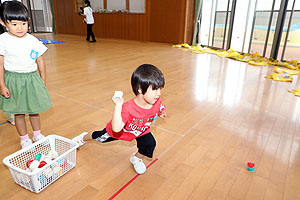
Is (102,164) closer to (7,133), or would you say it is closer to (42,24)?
(7,133)

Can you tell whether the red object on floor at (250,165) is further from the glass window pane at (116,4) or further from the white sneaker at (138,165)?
the glass window pane at (116,4)

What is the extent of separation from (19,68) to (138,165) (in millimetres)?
959

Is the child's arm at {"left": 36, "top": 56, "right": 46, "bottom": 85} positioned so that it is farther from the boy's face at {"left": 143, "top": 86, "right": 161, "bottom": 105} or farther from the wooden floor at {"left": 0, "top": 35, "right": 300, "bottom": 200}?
the boy's face at {"left": 143, "top": 86, "right": 161, "bottom": 105}

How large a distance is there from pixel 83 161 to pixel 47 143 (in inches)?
10.5

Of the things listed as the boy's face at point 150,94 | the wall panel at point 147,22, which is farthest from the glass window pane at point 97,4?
the boy's face at point 150,94

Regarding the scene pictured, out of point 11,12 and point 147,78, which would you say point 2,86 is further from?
point 147,78

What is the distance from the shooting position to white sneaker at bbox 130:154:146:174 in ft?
4.63

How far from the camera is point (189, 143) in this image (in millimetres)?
1778

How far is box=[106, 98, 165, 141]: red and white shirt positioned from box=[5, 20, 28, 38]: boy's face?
0.74 meters

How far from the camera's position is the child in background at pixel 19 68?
128 centimetres

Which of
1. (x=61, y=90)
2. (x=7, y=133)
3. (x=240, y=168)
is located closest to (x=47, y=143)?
(x=7, y=133)

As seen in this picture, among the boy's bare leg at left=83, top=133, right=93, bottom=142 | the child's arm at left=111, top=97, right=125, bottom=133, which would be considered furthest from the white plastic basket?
the child's arm at left=111, top=97, right=125, bottom=133

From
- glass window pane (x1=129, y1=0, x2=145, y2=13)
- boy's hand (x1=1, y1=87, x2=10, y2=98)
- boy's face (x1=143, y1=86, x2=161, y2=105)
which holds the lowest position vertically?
boy's hand (x1=1, y1=87, x2=10, y2=98)

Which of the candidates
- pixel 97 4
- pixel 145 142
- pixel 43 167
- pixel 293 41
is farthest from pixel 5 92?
pixel 293 41
